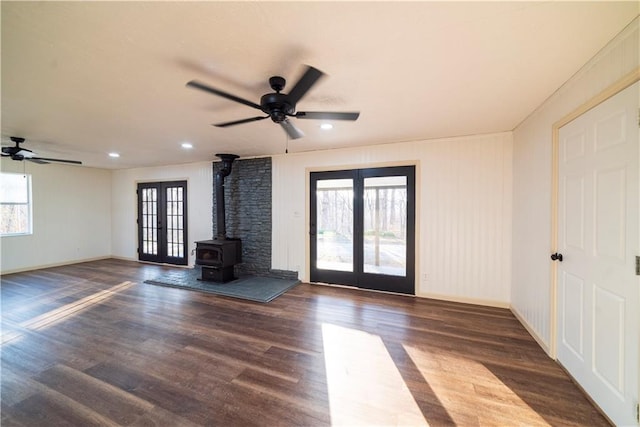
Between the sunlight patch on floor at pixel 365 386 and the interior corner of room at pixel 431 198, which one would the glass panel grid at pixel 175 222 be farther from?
the sunlight patch on floor at pixel 365 386

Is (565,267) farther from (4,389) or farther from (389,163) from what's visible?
(4,389)

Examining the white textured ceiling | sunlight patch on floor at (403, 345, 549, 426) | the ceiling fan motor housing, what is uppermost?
the white textured ceiling

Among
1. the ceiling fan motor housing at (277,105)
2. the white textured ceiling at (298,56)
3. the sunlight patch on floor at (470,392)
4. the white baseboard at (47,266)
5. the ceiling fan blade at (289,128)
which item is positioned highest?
the white textured ceiling at (298,56)

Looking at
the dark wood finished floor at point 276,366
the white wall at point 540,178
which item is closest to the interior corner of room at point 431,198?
the white wall at point 540,178

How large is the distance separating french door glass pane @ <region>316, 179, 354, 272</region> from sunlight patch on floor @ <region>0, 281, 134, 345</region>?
141 inches

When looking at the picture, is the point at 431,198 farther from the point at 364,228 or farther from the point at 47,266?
the point at 47,266

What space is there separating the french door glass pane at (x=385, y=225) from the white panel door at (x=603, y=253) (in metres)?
2.13

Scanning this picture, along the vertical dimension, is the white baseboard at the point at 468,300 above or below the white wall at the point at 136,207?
below

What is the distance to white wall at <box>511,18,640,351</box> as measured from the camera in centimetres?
168

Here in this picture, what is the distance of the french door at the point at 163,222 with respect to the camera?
6.29 metres

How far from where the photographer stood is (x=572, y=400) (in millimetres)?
1885

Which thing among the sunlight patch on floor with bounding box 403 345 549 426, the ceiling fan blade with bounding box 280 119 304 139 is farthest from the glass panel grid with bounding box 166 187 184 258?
the sunlight patch on floor with bounding box 403 345 549 426

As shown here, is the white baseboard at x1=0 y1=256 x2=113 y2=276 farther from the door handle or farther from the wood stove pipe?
the door handle

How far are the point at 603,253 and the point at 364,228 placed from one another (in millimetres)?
2984
